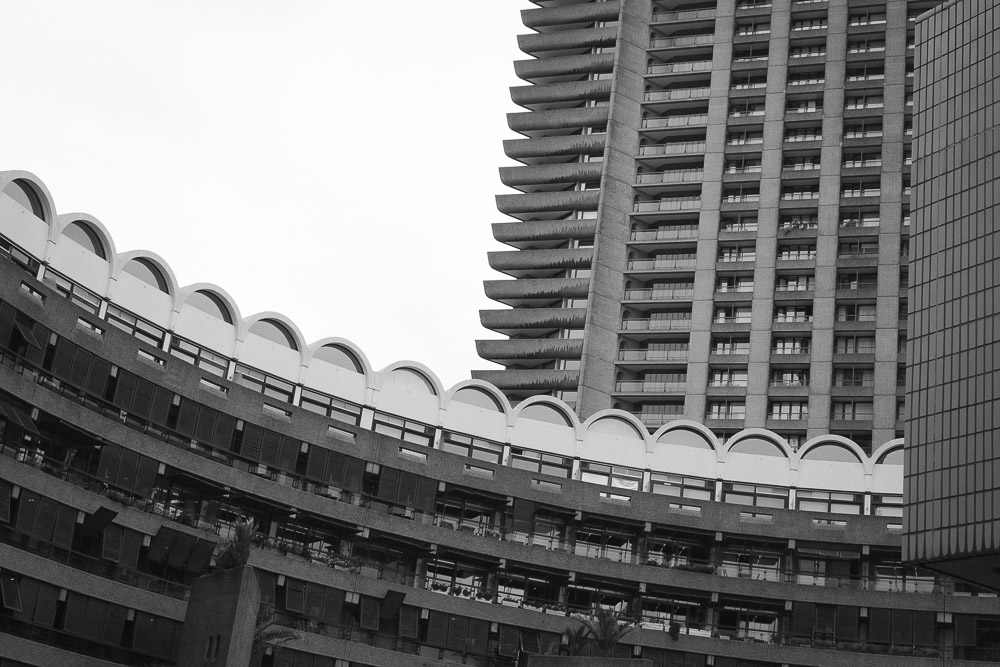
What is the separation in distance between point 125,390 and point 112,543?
7.37m

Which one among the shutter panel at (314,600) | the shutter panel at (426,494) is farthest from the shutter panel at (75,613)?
the shutter panel at (426,494)

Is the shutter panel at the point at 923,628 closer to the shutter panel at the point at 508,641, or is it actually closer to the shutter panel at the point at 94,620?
the shutter panel at the point at 508,641

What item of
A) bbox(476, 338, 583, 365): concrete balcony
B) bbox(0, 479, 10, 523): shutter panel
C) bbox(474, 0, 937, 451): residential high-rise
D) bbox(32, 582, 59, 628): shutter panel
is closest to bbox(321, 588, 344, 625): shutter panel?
bbox(32, 582, 59, 628): shutter panel

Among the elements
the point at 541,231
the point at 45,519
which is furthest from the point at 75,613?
the point at 541,231

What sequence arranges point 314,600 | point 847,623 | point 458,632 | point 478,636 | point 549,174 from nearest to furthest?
point 314,600 < point 458,632 < point 478,636 < point 847,623 < point 549,174

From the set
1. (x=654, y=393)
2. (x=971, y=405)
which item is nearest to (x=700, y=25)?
(x=654, y=393)

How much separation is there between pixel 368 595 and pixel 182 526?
34.4 ft

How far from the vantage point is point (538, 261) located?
128250 millimetres

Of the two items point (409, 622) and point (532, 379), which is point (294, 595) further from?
point (532, 379)

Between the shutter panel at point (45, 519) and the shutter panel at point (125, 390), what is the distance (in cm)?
670

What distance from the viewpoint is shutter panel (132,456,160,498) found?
63406mm

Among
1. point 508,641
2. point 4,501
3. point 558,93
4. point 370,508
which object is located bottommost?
point 508,641

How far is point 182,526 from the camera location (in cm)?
6431

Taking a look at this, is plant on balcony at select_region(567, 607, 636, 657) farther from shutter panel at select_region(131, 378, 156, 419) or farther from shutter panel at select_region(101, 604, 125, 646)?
shutter panel at select_region(131, 378, 156, 419)
